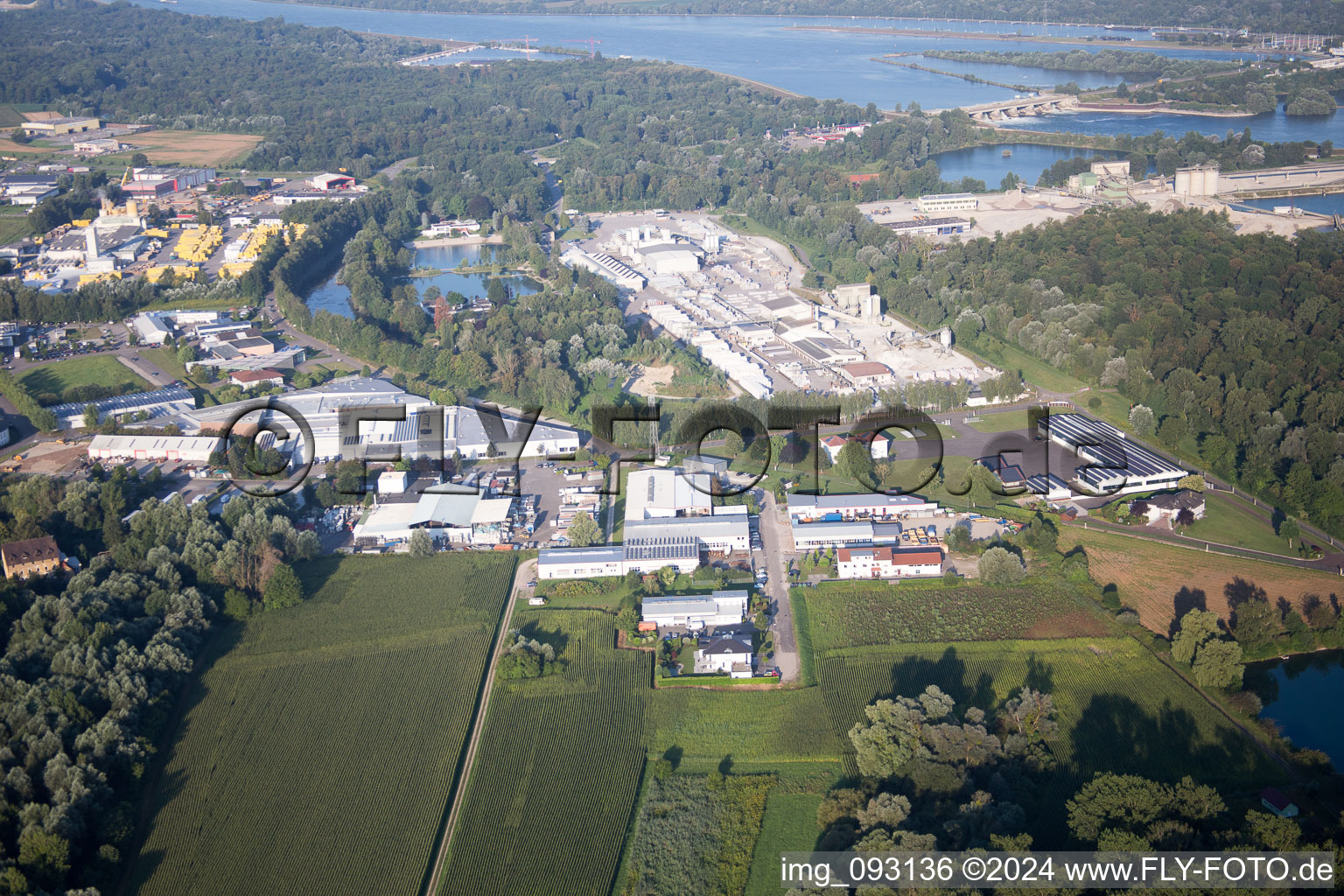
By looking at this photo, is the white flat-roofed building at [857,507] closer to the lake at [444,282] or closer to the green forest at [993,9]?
the lake at [444,282]

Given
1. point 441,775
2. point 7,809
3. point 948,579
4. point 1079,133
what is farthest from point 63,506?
point 1079,133

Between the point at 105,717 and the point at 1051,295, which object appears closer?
the point at 105,717

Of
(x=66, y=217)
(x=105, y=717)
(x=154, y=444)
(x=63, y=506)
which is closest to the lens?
(x=105, y=717)

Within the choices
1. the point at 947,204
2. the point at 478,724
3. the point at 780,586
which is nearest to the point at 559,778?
the point at 478,724

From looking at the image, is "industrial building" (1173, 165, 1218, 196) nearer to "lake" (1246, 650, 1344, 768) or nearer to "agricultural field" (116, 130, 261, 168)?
"lake" (1246, 650, 1344, 768)

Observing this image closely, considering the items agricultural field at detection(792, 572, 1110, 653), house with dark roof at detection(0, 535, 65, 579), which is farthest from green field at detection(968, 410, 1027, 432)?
house with dark roof at detection(0, 535, 65, 579)

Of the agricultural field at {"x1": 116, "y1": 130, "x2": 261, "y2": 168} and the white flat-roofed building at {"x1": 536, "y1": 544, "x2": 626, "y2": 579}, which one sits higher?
the agricultural field at {"x1": 116, "y1": 130, "x2": 261, "y2": 168}

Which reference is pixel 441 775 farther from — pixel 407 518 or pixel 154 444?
pixel 154 444

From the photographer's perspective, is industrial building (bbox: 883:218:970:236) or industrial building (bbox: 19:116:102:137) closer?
industrial building (bbox: 883:218:970:236)
